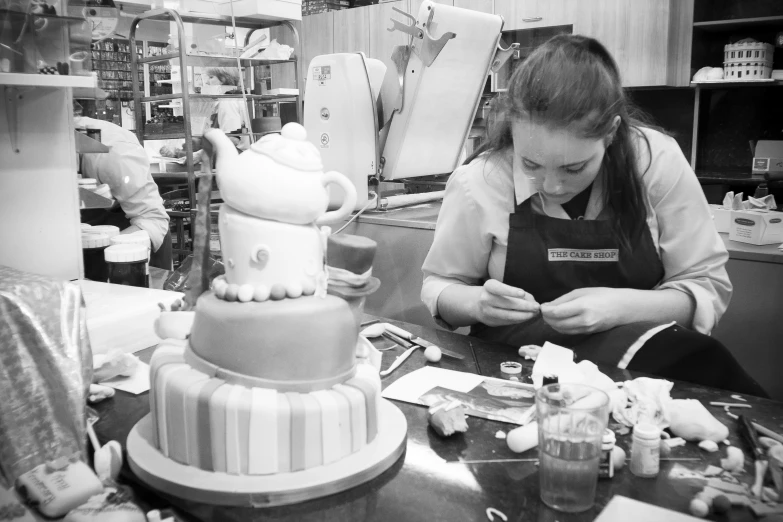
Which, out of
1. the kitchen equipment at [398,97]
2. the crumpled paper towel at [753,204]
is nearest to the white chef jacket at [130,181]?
the kitchen equipment at [398,97]

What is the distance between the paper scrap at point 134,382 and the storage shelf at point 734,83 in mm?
3541

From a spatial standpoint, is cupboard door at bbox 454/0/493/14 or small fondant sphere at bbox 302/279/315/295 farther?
cupboard door at bbox 454/0/493/14

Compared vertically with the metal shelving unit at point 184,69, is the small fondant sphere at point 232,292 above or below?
below

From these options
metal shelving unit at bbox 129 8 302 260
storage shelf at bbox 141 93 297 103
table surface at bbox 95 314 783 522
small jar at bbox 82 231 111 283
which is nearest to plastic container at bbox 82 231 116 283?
small jar at bbox 82 231 111 283

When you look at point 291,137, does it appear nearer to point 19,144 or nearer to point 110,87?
point 19,144

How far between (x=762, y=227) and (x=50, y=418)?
6.98 ft

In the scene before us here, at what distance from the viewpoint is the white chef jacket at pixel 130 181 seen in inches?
96.2

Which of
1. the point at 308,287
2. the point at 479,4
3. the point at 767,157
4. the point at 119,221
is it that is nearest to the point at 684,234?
the point at 308,287

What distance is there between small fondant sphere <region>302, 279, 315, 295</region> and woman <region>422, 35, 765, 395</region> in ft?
1.75

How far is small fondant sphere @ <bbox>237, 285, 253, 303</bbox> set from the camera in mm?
807

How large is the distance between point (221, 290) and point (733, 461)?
0.67 metres

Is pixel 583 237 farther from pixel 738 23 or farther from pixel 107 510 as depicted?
pixel 738 23

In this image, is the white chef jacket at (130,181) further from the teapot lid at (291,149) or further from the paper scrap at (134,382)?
the teapot lid at (291,149)

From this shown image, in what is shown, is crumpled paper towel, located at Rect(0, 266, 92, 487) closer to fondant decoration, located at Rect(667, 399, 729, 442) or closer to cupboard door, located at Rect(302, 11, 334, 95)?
fondant decoration, located at Rect(667, 399, 729, 442)
